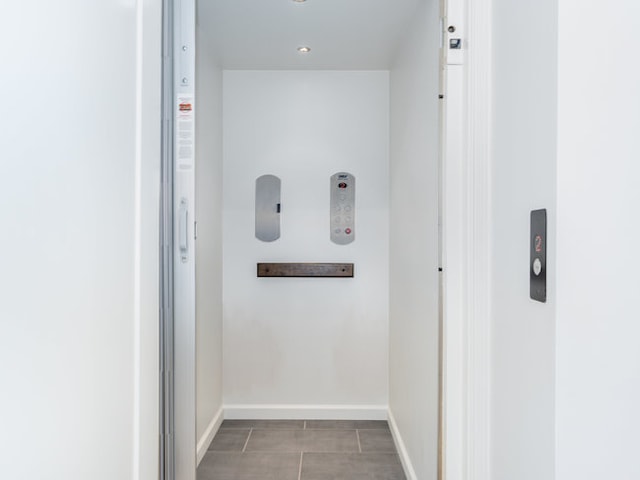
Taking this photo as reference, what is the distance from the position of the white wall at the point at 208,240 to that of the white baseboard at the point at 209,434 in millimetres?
20

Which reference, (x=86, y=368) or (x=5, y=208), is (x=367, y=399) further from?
(x=5, y=208)

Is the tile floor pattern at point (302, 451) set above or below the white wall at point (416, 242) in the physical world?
below

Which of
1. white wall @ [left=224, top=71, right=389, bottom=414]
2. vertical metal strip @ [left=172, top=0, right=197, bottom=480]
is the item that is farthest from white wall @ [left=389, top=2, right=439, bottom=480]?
vertical metal strip @ [left=172, top=0, right=197, bottom=480]

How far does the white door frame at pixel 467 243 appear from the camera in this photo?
1158mm

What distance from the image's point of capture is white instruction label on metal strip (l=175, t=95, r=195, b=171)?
A: 1646mm

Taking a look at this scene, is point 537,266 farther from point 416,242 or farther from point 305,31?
point 305,31

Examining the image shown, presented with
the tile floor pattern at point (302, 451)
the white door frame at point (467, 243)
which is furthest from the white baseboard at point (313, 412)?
the white door frame at point (467, 243)

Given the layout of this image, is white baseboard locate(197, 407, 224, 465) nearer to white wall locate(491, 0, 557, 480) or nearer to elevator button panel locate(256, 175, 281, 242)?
elevator button panel locate(256, 175, 281, 242)

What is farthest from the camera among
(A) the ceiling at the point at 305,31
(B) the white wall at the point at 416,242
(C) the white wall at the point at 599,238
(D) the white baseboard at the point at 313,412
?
(D) the white baseboard at the point at 313,412

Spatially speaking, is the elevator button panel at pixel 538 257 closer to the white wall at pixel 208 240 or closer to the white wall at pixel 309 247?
the white wall at pixel 208 240

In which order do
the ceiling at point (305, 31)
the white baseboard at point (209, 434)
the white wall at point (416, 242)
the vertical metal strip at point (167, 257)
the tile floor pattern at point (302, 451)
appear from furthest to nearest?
the white baseboard at point (209, 434) < the tile floor pattern at point (302, 451) < the ceiling at point (305, 31) < the white wall at point (416, 242) < the vertical metal strip at point (167, 257)

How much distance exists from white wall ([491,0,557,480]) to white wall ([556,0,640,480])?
0.09 feet

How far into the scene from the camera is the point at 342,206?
3.33m

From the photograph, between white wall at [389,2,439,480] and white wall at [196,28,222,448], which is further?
white wall at [196,28,222,448]
